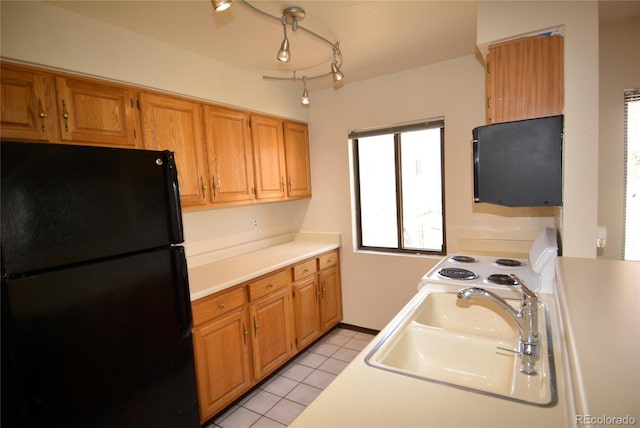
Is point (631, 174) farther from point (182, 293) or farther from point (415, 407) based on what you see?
point (182, 293)

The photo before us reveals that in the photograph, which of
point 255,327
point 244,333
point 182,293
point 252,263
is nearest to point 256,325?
point 255,327

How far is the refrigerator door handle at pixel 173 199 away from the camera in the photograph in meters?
1.58

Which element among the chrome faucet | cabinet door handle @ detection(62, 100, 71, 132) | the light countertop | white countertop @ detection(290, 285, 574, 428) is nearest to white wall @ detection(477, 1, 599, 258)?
the light countertop

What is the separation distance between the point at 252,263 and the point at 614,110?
2719 mm

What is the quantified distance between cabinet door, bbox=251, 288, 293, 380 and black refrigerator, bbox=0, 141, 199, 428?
715 millimetres

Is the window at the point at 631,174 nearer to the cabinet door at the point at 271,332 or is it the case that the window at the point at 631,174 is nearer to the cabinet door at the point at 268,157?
the cabinet door at the point at 271,332

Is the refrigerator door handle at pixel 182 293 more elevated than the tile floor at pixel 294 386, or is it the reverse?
the refrigerator door handle at pixel 182 293

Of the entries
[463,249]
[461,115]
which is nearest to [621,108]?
[461,115]

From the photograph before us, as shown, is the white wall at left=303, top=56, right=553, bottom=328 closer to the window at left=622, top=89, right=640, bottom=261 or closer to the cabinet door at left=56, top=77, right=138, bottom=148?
the window at left=622, top=89, right=640, bottom=261

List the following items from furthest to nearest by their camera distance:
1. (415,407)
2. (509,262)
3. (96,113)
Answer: (509,262) < (96,113) < (415,407)

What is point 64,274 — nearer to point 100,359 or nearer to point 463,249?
point 100,359

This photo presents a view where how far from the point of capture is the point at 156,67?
2010 millimetres

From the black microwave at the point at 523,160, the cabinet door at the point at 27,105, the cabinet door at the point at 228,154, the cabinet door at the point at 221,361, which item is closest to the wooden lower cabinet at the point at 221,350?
the cabinet door at the point at 221,361

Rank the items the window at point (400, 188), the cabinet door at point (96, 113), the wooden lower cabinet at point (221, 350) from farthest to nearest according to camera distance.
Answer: the window at point (400, 188)
the wooden lower cabinet at point (221, 350)
the cabinet door at point (96, 113)
